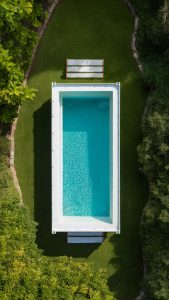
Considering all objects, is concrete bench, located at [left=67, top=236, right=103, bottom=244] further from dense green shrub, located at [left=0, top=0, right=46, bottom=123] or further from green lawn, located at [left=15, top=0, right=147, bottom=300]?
dense green shrub, located at [left=0, top=0, right=46, bottom=123]

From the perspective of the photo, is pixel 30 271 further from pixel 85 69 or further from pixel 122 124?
pixel 85 69

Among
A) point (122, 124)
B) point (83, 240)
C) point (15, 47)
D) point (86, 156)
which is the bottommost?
point (83, 240)

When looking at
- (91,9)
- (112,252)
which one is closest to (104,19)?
(91,9)

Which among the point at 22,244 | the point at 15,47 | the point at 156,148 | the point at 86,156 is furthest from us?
the point at 86,156

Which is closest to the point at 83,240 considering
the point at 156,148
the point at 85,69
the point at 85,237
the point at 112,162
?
the point at 85,237

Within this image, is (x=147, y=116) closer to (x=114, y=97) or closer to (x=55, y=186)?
(x=114, y=97)

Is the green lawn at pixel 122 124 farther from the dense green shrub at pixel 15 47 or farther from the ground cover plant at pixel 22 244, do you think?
the ground cover plant at pixel 22 244

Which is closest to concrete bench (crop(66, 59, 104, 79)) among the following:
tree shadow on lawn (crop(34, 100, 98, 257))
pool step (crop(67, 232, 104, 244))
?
tree shadow on lawn (crop(34, 100, 98, 257))
